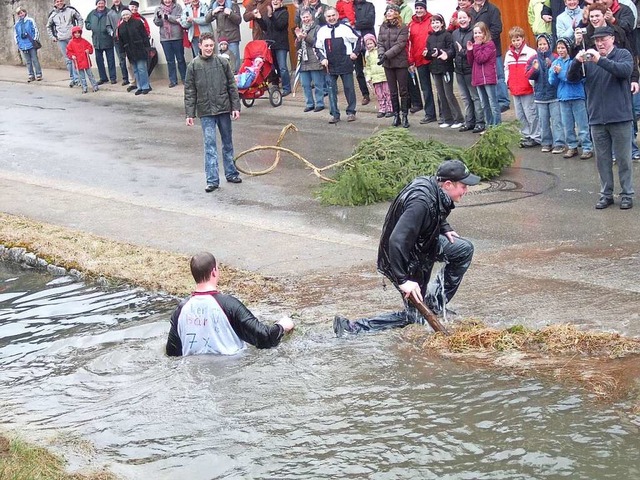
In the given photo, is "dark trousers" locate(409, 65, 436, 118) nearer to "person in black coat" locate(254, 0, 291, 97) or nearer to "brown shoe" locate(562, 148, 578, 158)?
"brown shoe" locate(562, 148, 578, 158)

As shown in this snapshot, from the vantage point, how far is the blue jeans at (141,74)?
25.2 metres

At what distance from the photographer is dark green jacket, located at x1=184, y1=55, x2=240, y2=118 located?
49.0 ft

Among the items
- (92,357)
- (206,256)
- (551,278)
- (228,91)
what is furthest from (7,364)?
(228,91)

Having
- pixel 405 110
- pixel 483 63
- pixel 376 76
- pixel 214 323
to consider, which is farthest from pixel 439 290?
pixel 376 76

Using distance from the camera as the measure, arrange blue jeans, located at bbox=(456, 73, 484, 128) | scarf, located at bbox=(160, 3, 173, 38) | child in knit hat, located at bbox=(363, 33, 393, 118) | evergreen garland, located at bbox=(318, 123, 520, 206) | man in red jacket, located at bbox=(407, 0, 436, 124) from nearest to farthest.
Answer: evergreen garland, located at bbox=(318, 123, 520, 206)
blue jeans, located at bbox=(456, 73, 484, 128)
man in red jacket, located at bbox=(407, 0, 436, 124)
child in knit hat, located at bbox=(363, 33, 393, 118)
scarf, located at bbox=(160, 3, 173, 38)

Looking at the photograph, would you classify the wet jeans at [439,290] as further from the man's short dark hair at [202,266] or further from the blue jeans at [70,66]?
the blue jeans at [70,66]

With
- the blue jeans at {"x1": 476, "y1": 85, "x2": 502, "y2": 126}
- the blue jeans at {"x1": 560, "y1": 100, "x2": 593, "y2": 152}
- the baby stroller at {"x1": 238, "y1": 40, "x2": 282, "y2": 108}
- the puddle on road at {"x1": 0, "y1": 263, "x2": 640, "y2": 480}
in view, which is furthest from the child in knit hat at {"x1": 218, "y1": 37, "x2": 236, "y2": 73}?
the puddle on road at {"x1": 0, "y1": 263, "x2": 640, "y2": 480}

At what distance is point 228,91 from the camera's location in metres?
15.0

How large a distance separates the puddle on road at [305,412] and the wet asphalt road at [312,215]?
4.28ft

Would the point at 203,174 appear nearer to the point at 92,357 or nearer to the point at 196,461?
the point at 92,357

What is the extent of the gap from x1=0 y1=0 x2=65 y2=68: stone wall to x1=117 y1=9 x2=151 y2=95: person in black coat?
235 inches

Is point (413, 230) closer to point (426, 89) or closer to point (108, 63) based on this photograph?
point (426, 89)

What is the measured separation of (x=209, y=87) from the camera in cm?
1495

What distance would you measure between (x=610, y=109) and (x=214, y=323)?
238 inches
